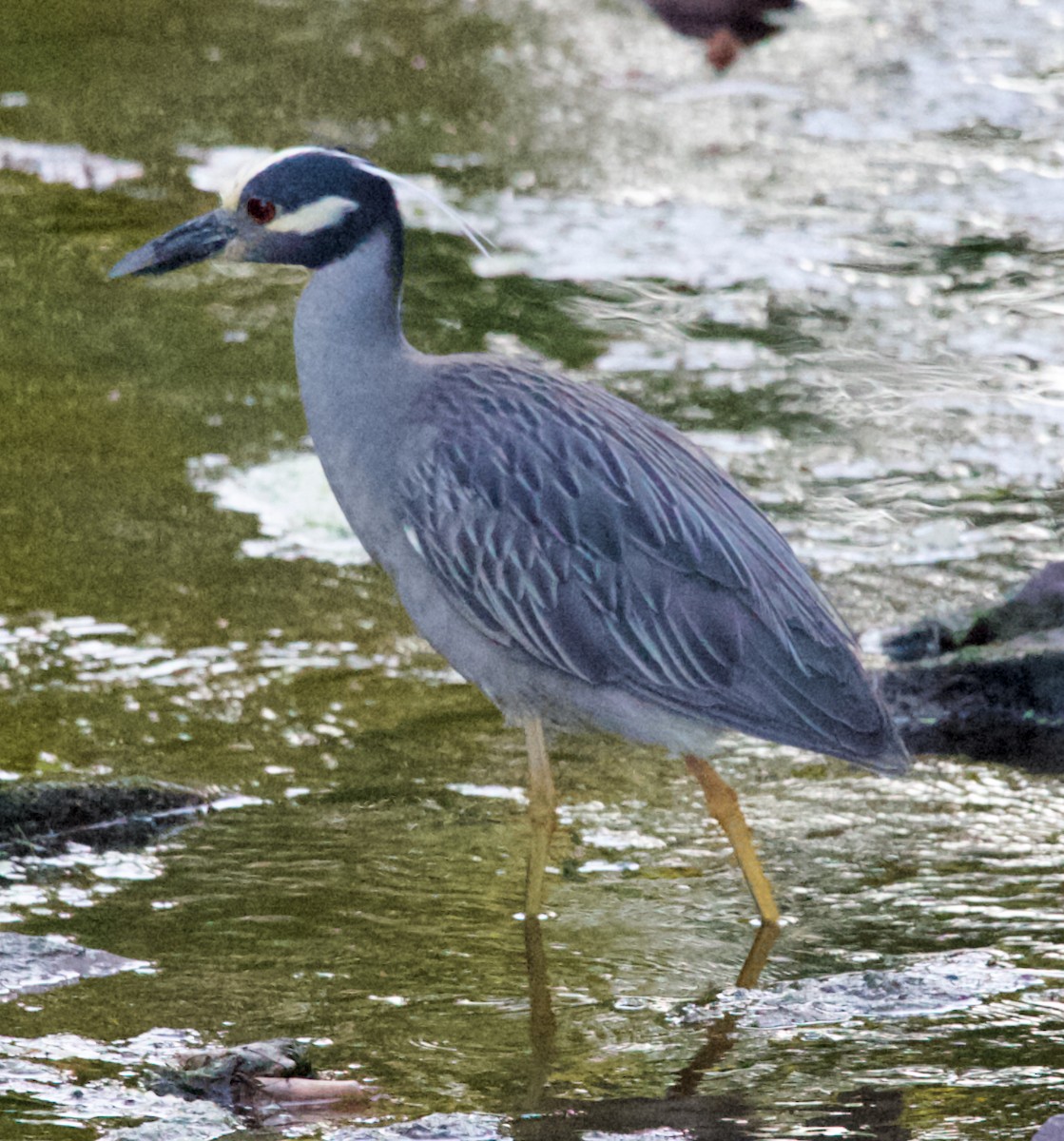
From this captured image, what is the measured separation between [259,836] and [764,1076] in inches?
54.9

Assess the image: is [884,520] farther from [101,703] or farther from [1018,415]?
[101,703]

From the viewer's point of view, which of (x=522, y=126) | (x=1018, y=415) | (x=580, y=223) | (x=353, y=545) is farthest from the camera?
(x=522, y=126)

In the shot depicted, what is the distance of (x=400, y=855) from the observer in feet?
15.4

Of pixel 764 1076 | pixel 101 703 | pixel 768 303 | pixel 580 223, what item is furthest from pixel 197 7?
pixel 764 1076

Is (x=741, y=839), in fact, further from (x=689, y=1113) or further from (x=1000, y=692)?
(x=1000, y=692)

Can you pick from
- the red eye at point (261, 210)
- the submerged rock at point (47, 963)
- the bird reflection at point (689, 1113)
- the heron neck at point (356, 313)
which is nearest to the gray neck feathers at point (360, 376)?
the heron neck at point (356, 313)

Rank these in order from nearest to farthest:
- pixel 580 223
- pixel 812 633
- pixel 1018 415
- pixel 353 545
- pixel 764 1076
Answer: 1. pixel 764 1076
2. pixel 812 633
3. pixel 353 545
4. pixel 1018 415
5. pixel 580 223

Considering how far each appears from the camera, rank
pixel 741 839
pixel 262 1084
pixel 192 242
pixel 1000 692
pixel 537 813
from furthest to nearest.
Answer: pixel 1000 692 < pixel 192 242 < pixel 537 813 < pixel 741 839 < pixel 262 1084

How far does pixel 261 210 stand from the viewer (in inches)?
189

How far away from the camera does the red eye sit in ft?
15.7

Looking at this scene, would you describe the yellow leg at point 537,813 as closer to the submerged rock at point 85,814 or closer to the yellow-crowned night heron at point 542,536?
the yellow-crowned night heron at point 542,536

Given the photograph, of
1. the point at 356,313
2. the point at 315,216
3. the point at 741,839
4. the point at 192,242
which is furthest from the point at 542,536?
the point at 192,242

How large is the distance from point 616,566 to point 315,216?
3.39 ft

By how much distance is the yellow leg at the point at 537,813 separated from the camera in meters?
4.46
